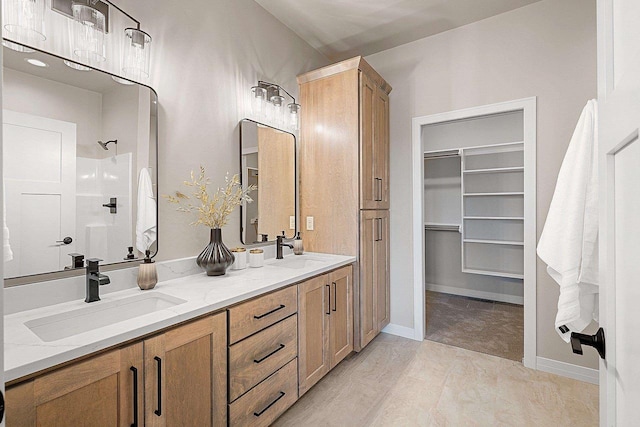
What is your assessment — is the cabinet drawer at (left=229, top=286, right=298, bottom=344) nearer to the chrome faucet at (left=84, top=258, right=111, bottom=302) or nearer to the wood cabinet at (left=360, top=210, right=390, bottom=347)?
the chrome faucet at (left=84, top=258, right=111, bottom=302)

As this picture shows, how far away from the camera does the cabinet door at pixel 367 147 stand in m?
2.53

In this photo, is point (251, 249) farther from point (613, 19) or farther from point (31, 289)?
point (613, 19)

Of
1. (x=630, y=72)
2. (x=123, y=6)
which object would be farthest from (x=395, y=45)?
(x=630, y=72)

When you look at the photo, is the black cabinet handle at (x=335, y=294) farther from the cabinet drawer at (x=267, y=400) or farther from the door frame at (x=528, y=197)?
the door frame at (x=528, y=197)

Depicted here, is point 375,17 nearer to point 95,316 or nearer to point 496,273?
point 95,316

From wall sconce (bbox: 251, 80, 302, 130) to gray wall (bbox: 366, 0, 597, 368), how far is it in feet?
Result: 3.35

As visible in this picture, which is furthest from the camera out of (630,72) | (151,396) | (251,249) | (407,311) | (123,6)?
(407,311)

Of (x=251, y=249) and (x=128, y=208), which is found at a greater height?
(x=128, y=208)

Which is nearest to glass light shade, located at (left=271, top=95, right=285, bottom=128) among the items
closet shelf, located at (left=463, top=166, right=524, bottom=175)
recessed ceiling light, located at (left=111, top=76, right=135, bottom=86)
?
recessed ceiling light, located at (left=111, top=76, right=135, bottom=86)

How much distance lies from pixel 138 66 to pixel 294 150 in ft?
4.42

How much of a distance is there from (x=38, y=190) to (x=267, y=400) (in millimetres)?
1440

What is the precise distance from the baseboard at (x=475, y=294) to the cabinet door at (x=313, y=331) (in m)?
2.33

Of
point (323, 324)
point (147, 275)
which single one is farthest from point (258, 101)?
point (323, 324)

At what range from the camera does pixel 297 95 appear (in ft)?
9.33
